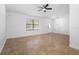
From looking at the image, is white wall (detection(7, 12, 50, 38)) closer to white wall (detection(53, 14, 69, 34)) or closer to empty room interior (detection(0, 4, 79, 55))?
empty room interior (detection(0, 4, 79, 55))

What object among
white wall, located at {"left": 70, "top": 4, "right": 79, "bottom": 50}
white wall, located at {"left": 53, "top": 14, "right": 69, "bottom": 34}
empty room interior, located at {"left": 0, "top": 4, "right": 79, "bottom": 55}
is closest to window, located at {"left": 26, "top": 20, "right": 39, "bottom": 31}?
empty room interior, located at {"left": 0, "top": 4, "right": 79, "bottom": 55}

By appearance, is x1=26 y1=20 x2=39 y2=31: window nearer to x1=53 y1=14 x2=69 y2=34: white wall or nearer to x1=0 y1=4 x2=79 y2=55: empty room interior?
x1=0 y1=4 x2=79 y2=55: empty room interior

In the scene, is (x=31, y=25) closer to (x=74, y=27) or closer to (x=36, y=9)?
(x=36, y=9)

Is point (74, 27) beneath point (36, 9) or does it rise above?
beneath

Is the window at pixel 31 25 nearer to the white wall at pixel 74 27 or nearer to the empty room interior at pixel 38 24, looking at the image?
the empty room interior at pixel 38 24

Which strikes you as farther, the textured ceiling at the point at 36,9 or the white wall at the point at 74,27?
the white wall at the point at 74,27

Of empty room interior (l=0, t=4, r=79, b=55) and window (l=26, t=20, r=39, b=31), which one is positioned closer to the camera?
empty room interior (l=0, t=4, r=79, b=55)

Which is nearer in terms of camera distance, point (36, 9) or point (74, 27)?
point (74, 27)

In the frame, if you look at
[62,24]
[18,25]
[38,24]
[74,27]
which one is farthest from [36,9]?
[74,27]

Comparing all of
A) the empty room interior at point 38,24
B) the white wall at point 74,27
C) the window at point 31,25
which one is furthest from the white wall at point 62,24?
the window at point 31,25

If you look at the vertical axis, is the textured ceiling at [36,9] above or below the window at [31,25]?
above

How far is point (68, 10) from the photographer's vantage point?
199 centimetres

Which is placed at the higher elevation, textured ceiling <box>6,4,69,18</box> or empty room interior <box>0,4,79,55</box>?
textured ceiling <box>6,4,69,18</box>
